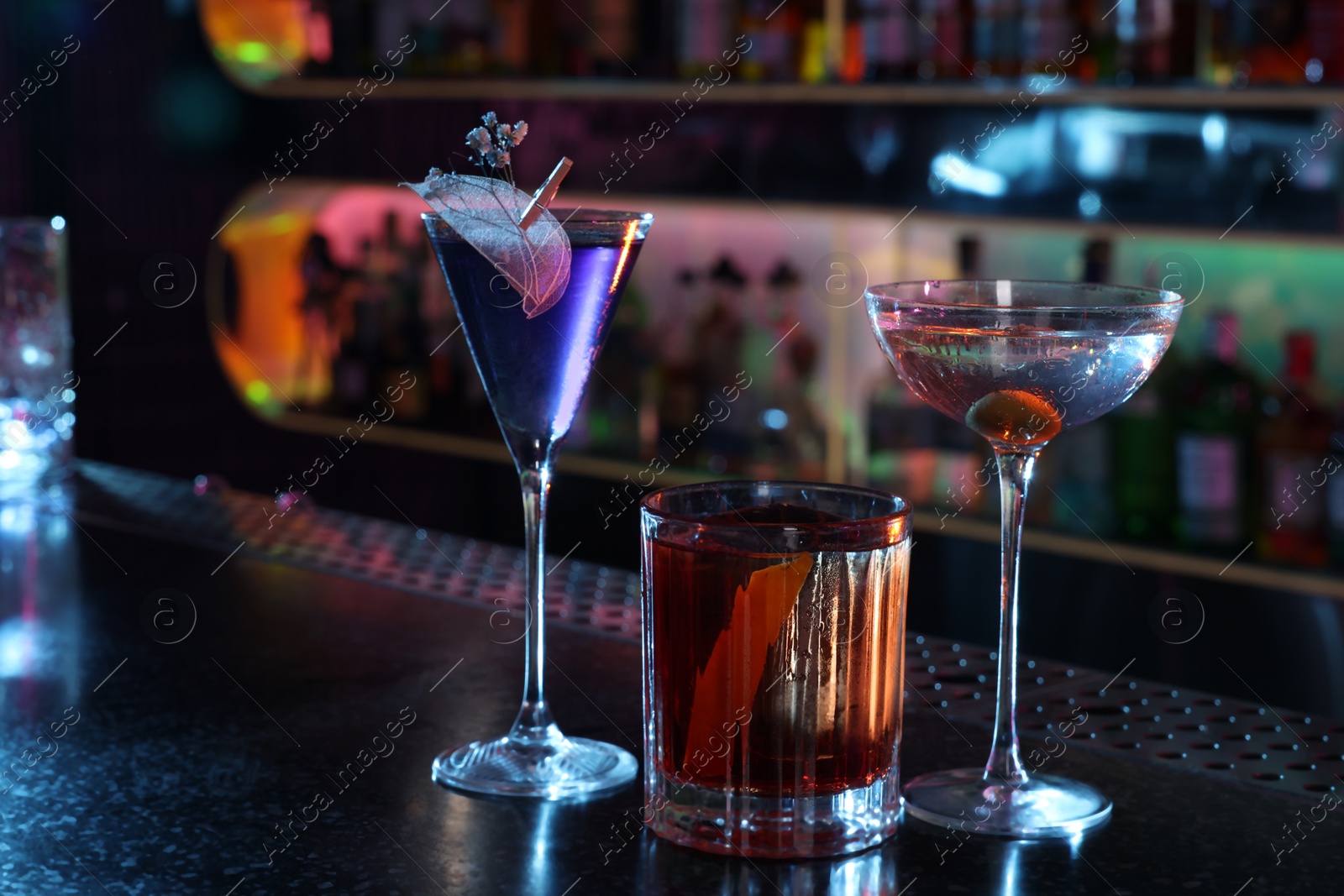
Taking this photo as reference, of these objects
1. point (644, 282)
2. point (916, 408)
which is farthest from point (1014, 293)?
point (644, 282)

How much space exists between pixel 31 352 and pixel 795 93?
4.09 ft

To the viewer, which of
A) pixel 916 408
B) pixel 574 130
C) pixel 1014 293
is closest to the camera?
pixel 1014 293

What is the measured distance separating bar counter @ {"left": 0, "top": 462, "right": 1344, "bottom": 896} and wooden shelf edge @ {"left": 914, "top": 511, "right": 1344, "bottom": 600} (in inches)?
44.6

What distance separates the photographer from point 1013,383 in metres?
0.67

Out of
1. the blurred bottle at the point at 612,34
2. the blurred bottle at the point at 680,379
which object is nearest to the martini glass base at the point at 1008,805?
the blurred bottle at the point at 680,379

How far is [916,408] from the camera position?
7.66 feet

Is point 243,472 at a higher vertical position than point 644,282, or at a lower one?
lower

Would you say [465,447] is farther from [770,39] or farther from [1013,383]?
[1013,383]

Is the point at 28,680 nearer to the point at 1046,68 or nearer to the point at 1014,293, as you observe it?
the point at 1014,293

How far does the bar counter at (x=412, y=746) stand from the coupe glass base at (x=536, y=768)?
0.01m

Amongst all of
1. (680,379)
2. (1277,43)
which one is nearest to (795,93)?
(680,379)

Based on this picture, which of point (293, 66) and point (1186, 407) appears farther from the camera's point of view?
point (293, 66)

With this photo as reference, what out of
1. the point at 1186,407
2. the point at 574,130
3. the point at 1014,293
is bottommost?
the point at 1186,407

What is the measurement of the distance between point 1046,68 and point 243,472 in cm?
182
